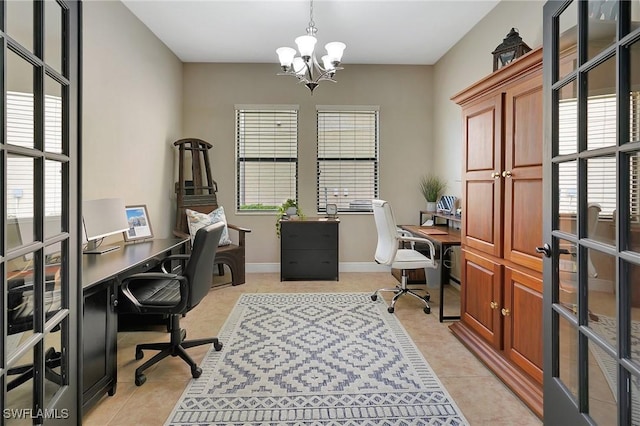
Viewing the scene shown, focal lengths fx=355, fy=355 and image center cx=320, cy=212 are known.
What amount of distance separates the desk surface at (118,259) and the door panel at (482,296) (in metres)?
2.36

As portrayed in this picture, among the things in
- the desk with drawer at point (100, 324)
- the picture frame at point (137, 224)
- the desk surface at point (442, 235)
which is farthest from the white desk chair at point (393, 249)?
the picture frame at point (137, 224)

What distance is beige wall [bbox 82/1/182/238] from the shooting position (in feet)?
9.38

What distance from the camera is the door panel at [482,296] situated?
2.33 metres

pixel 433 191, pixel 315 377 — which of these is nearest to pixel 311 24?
pixel 433 191

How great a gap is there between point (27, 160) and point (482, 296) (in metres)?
2.62

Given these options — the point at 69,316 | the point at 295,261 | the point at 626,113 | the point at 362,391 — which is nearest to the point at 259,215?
the point at 295,261

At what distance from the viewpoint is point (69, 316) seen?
1366 millimetres

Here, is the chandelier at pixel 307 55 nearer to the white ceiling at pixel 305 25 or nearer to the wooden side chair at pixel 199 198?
the white ceiling at pixel 305 25

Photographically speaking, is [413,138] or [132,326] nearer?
[132,326]

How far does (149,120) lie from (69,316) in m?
3.05

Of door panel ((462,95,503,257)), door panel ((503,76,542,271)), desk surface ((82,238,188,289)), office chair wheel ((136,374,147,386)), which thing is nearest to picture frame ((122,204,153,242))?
desk surface ((82,238,188,289))

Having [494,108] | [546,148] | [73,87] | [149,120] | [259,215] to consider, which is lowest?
[259,215]

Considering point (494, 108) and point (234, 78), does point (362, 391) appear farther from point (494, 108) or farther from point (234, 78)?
point (234, 78)

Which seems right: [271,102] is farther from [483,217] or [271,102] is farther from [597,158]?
[597,158]
